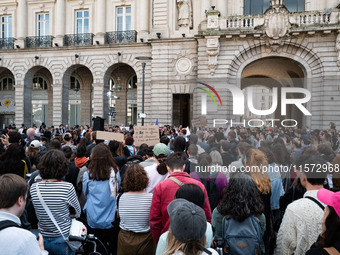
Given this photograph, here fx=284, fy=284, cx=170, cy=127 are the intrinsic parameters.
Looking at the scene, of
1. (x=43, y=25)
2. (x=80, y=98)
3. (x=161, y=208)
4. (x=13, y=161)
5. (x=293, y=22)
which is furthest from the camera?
(x=80, y=98)

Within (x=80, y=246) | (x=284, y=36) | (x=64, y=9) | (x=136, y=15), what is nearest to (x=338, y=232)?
(x=80, y=246)

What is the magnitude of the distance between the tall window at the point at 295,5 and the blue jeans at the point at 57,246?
22504 mm

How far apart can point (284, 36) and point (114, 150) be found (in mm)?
16899

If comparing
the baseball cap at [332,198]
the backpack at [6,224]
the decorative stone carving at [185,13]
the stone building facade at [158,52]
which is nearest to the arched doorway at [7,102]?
the stone building facade at [158,52]

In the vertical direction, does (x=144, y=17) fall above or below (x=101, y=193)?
above

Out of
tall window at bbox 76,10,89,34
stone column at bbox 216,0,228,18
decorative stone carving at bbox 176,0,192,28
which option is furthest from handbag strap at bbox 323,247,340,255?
tall window at bbox 76,10,89,34

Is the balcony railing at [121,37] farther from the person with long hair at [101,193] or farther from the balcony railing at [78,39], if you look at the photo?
the person with long hair at [101,193]

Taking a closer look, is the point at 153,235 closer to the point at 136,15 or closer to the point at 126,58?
the point at 126,58

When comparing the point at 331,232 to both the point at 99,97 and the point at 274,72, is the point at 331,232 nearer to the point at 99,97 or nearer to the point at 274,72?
the point at 99,97

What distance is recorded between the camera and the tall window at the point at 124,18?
2548cm

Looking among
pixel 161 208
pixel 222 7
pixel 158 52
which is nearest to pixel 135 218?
pixel 161 208

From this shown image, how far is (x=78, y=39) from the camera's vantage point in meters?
25.6

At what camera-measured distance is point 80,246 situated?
3.22 m

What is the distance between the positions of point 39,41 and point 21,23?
8.02 feet
